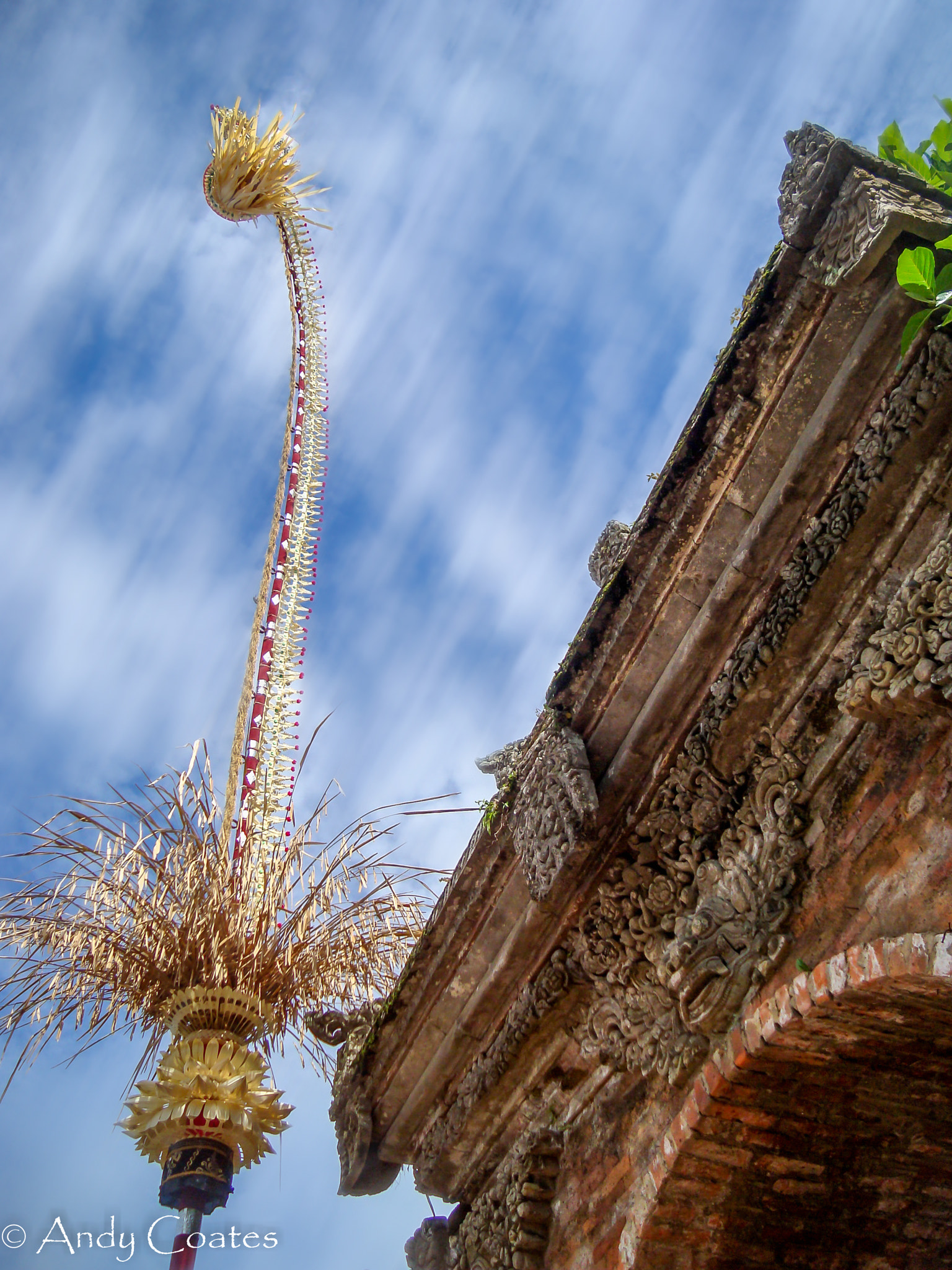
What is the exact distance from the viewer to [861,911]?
340cm

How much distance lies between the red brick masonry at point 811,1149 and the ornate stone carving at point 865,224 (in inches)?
96.5

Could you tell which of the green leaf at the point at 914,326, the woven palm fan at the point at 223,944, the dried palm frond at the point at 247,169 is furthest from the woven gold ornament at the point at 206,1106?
the dried palm frond at the point at 247,169

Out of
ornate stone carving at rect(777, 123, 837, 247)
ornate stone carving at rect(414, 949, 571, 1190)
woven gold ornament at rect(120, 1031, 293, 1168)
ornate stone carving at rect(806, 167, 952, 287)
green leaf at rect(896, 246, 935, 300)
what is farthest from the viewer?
woven gold ornament at rect(120, 1031, 293, 1168)

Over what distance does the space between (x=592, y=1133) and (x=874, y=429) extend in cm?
333

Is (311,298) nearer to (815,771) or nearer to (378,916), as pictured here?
(378,916)

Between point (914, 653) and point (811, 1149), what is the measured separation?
7.00ft

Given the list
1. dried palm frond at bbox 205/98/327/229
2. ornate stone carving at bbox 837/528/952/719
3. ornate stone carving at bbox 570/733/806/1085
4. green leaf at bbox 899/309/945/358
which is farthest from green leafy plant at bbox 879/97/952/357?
dried palm frond at bbox 205/98/327/229

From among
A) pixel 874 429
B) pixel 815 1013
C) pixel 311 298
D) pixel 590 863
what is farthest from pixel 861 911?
pixel 311 298

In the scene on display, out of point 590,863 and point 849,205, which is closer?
point 849,205

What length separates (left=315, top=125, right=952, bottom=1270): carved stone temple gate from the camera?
3.38 meters

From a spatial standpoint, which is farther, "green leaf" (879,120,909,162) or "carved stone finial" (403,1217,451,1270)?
"carved stone finial" (403,1217,451,1270)

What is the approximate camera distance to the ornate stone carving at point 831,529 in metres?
3.41

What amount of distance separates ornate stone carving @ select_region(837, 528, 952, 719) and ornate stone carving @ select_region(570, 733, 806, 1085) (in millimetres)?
593

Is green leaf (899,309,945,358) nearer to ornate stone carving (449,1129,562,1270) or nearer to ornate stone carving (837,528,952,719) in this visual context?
ornate stone carving (837,528,952,719)
